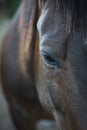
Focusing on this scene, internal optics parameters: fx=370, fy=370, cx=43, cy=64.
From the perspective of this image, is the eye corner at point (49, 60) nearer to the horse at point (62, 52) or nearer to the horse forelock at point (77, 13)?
the horse at point (62, 52)

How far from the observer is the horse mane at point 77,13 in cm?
98

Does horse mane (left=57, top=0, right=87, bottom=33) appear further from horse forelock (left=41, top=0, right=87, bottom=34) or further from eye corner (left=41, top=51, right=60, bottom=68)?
eye corner (left=41, top=51, right=60, bottom=68)

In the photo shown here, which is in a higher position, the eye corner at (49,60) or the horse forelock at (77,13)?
the horse forelock at (77,13)

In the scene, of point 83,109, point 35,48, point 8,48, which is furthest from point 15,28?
point 83,109

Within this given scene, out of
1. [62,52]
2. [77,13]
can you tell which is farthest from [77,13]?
[62,52]

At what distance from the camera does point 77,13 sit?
A: 0.99m

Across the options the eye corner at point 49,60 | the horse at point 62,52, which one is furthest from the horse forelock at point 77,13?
the eye corner at point 49,60

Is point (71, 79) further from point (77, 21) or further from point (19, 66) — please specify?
point (19, 66)

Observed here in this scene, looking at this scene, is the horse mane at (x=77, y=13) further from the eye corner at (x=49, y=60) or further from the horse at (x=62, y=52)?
the eye corner at (x=49, y=60)

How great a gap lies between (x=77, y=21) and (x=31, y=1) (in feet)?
1.02

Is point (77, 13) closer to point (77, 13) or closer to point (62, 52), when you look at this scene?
point (77, 13)

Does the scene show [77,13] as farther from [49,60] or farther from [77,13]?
[49,60]

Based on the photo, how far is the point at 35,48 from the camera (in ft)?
4.37

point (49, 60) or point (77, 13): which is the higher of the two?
point (77, 13)
